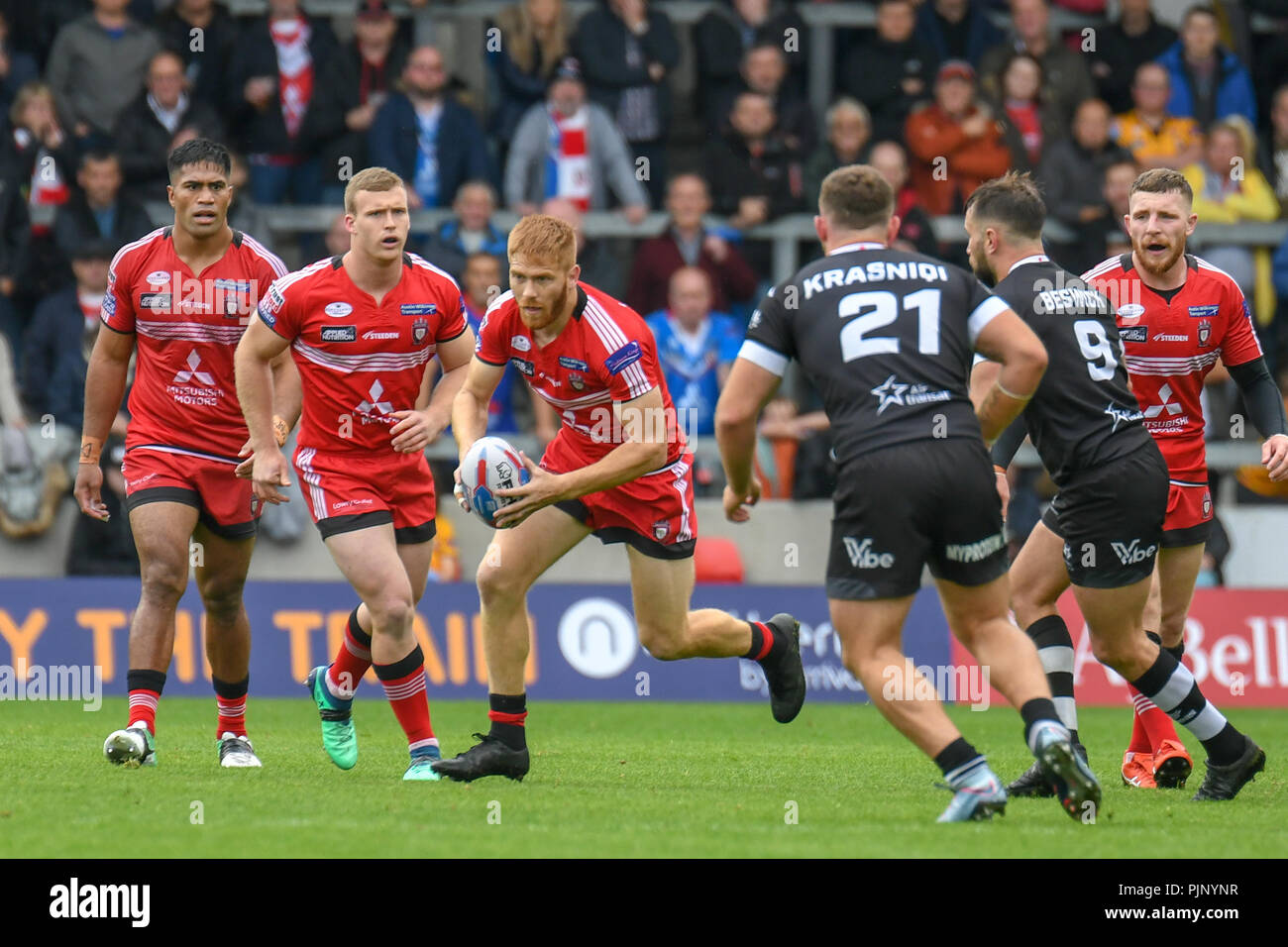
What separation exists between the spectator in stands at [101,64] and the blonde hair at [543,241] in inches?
358

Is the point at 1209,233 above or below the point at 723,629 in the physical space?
above

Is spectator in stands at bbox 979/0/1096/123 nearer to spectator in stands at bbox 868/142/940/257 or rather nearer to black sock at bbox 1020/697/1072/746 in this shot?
spectator in stands at bbox 868/142/940/257

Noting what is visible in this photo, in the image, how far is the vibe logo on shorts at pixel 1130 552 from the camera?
7609 millimetres

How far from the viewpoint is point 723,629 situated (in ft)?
28.7

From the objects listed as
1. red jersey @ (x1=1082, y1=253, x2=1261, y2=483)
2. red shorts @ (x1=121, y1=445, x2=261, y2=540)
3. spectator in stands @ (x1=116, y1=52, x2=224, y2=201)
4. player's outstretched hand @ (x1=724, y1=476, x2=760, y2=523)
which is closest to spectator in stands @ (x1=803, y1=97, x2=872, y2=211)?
spectator in stands @ (x1=116, y1=52, x2=224, y2=201)

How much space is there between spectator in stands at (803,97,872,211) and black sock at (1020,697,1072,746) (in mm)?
9610

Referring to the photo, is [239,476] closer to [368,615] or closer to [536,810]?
[368,615]

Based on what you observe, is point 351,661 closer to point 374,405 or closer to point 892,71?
point 374,405

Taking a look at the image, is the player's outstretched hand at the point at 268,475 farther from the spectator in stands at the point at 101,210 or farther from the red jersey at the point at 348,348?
the spectator in stands at the point at 101,210

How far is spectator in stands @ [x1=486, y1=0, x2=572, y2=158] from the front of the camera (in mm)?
16219

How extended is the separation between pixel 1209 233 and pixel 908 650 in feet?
17.8

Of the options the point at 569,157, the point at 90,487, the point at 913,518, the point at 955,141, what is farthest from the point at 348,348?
the point at 955,141

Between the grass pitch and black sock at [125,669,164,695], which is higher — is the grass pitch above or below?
below

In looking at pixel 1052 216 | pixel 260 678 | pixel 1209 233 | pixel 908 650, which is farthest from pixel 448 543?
pixel 1209 233
